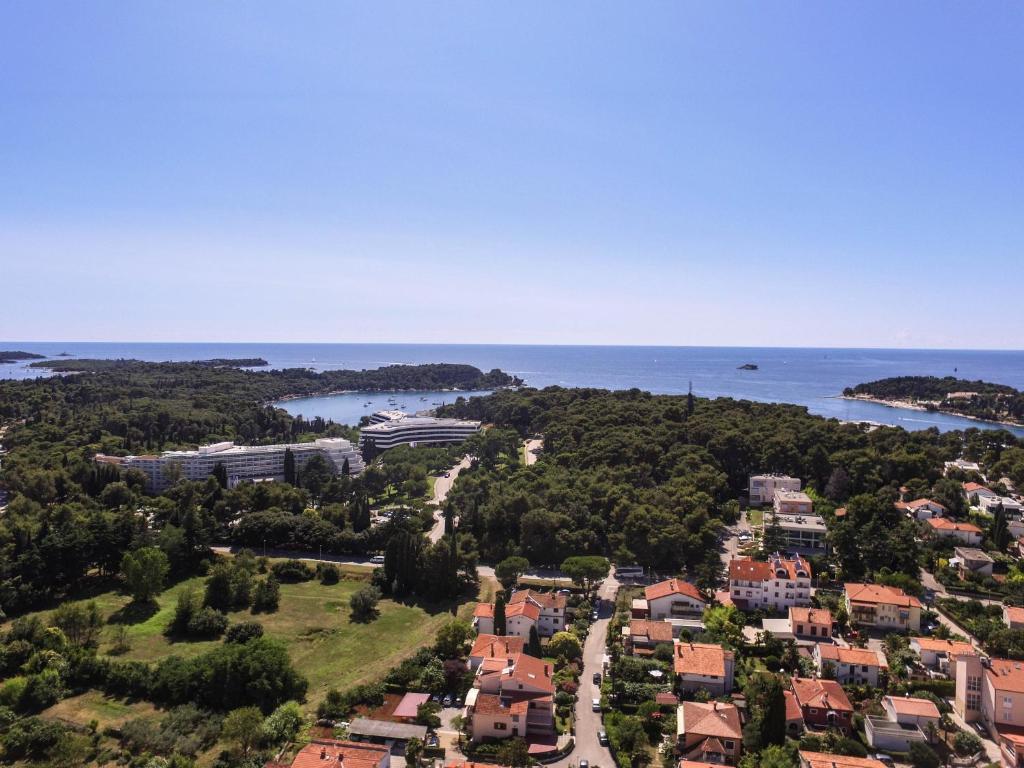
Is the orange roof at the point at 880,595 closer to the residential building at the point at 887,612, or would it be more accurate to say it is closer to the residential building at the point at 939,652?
the residential building at the point at 887,612

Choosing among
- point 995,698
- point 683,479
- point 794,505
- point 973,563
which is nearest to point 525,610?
point 995,698

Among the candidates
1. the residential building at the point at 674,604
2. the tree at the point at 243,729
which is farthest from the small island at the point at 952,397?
the tree at the point at 243,729

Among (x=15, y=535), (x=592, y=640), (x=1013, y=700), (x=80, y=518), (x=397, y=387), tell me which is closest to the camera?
(x=1013, y=700)

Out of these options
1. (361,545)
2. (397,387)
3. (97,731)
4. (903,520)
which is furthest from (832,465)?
(397,387)

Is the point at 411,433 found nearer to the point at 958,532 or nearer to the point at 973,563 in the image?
the point at 958,532

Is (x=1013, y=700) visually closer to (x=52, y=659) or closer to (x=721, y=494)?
(x=721, y=494)

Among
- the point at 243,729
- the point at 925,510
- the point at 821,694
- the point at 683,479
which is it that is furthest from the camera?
the point at 683,479
